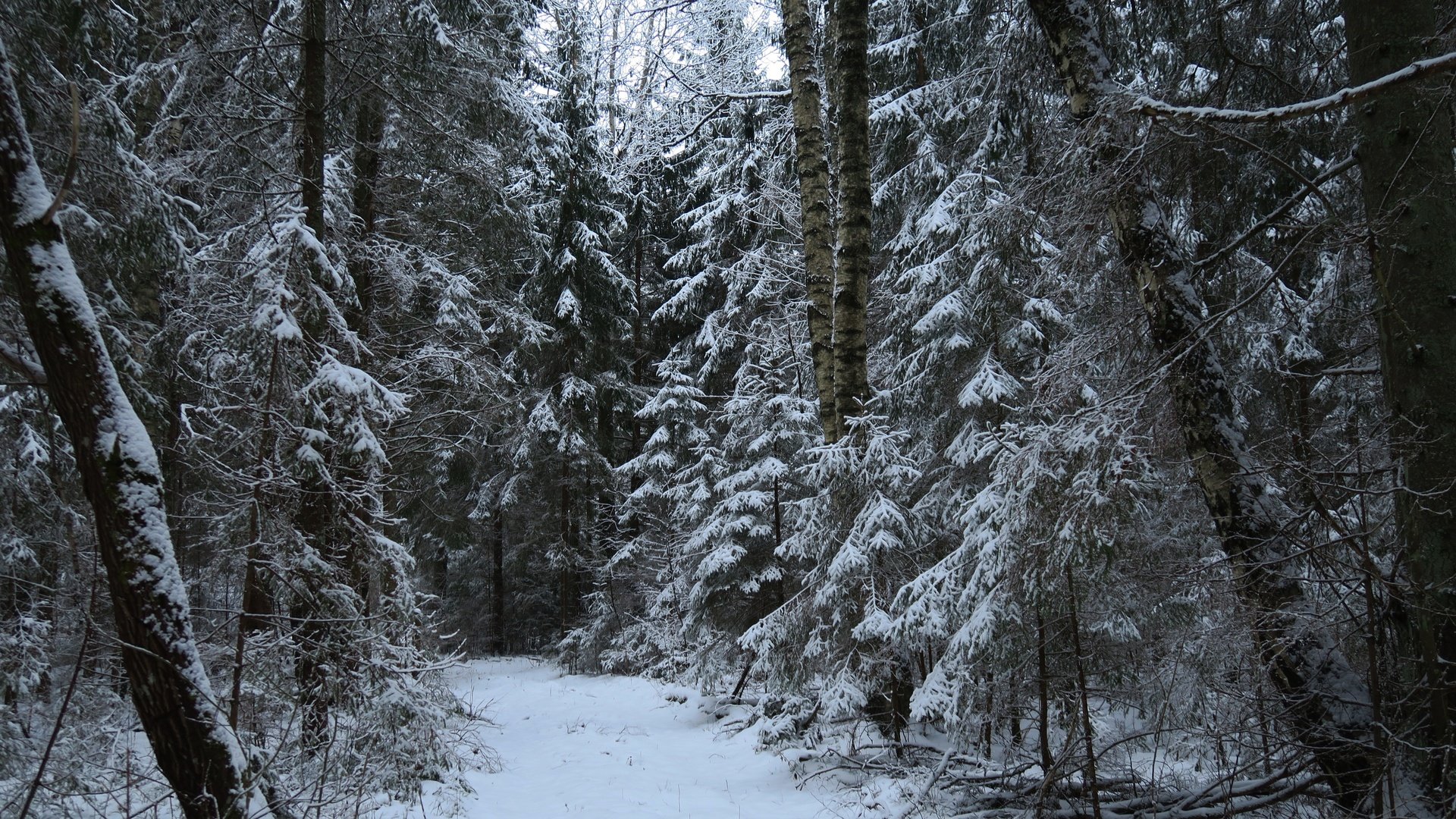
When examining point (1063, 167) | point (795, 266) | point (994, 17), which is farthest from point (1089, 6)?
point (795, 266)

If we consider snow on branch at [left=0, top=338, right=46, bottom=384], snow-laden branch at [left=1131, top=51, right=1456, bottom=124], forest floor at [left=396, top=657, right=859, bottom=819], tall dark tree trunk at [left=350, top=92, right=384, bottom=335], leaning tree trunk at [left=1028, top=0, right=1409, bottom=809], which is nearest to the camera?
snow-laden branch at [left=1131, top=51, right=1456, bottom=124]

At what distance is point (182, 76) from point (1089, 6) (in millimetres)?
7162

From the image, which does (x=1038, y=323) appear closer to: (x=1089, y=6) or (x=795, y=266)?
(x=1089, y=6)

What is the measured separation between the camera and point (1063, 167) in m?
4.56

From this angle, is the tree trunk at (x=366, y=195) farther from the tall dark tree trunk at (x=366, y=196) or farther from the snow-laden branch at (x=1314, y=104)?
the snow-laden branch at (x=1314, y=104)

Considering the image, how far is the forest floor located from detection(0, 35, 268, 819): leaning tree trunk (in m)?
1.92

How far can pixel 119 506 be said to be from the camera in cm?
319

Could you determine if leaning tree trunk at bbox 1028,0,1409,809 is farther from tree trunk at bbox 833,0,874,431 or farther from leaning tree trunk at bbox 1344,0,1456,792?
tree trunk at bbox 833,0,874,431

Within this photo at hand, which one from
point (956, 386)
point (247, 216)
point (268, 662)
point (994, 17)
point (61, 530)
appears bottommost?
point (268, 662)

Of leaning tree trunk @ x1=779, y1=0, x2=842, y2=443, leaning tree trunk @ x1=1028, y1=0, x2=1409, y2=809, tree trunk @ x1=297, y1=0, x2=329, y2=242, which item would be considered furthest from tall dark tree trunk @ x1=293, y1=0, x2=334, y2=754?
leaning tree trunk @ x1=1028, y1=0, x2=1409, y2=809

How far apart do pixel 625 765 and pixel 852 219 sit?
6038 mm

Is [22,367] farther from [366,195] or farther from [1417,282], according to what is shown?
[366,195]

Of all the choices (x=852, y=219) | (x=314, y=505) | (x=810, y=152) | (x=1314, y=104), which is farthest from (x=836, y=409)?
(x=314, y=505)

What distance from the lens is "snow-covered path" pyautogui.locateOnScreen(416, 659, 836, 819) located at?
5859 millimetres
